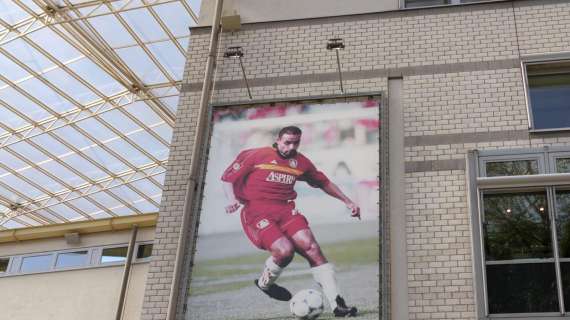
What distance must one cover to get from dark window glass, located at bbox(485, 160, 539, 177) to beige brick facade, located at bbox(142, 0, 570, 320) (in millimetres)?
476

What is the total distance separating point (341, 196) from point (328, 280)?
1.61m

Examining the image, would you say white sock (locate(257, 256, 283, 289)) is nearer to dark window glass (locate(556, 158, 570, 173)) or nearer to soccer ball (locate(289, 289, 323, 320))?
soccer ball (locate(289, 289, 323, 320))

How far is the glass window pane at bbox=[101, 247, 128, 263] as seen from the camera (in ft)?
53.0

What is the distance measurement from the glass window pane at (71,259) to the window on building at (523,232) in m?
8.62

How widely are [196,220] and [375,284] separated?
11.0 ft

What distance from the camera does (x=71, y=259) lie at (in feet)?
54.0

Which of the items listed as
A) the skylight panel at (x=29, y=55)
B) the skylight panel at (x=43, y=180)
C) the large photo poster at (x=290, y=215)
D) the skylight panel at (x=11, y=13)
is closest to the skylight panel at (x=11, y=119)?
the skylight panel at (x=29, y=55)

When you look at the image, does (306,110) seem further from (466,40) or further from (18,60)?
(18,60)

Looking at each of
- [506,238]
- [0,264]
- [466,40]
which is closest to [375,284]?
[506,238]

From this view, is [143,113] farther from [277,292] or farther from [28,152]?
[277,292]

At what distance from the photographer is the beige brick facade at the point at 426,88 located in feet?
40.2

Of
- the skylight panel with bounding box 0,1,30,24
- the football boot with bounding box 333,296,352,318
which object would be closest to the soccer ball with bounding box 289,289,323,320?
the football boot with bounding box 333,296,352,318

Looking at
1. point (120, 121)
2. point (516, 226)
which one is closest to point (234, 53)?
point (516, 226)

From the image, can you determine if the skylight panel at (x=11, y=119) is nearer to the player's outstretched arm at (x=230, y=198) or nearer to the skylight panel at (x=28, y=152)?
the skylight panel at (x=28, y=152)
